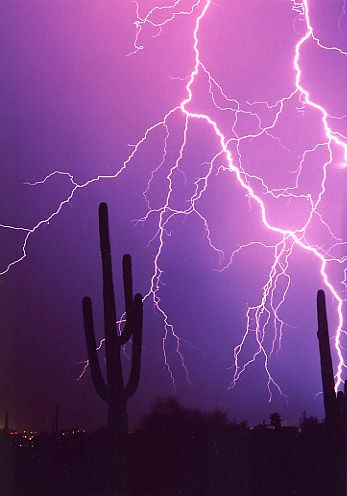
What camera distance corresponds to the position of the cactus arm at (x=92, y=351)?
10.7 meters

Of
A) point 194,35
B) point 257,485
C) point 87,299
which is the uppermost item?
point 194,35

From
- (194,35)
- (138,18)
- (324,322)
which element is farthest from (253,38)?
(324,322)

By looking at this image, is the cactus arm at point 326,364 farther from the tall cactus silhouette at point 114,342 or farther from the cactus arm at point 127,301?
the cactus arm at point 127,301

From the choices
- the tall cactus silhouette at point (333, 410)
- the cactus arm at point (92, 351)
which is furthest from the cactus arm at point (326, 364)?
the cactus arm at point (92, 351)

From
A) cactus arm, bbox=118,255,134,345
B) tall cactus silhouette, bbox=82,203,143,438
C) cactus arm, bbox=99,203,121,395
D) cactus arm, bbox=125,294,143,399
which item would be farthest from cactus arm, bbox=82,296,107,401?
cactus arm, bbox=118,255,134,345

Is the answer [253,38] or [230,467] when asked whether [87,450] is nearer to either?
[230,467]

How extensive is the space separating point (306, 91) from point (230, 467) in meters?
8.04

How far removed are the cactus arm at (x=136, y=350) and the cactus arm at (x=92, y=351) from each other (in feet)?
1.33

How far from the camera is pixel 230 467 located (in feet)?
36.4

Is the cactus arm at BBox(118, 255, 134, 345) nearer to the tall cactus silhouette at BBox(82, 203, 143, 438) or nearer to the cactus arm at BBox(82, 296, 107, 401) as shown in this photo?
the tall cactus silhouette at BBox(82, 203, 143, 438)

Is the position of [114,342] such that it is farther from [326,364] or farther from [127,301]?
[326,364]

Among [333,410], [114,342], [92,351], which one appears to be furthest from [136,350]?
[333,410]

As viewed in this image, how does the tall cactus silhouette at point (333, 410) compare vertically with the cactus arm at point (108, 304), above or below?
below

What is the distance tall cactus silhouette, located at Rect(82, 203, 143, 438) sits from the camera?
10789 millimetres
